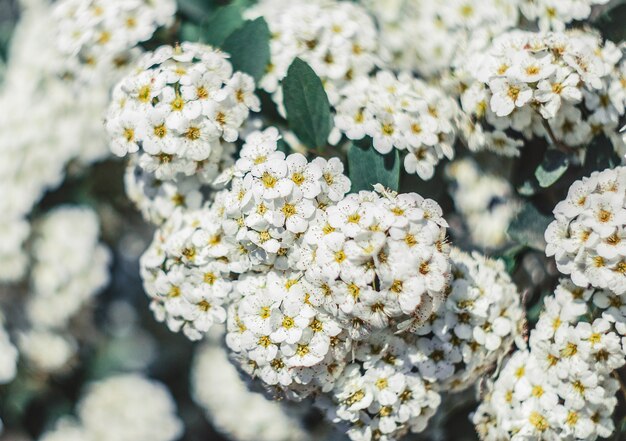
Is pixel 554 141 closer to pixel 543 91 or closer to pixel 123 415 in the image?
pixel 543 91

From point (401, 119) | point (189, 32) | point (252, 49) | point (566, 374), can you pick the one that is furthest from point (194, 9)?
point (566, 374)

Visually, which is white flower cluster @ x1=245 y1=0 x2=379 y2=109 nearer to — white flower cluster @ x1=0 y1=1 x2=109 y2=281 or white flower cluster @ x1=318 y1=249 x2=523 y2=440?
white flower cluster @ x1=318 y1=249 x2=523 y2=440

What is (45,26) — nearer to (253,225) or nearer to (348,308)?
(253,225)

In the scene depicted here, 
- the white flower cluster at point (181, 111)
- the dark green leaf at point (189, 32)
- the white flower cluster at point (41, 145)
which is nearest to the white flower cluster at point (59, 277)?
the white flower cluster at point (41, 145)

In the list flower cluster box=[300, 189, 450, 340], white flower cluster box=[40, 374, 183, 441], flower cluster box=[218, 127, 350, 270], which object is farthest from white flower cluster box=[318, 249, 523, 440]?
white flower cluster box=[40, 374, 183, 441]

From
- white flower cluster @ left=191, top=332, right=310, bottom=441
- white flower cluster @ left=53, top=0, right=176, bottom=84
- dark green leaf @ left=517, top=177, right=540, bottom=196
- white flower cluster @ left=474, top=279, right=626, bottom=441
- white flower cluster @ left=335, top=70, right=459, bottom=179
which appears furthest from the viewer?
white flower cluster @ left=191, top=332, right=310, bottom=441

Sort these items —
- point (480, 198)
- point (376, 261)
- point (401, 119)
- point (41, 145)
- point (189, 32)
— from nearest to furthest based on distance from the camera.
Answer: point (376, 261) < point (401, 119) < point (189, 32) < point (480, 198) < point (41, 145)
